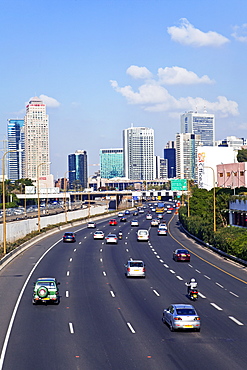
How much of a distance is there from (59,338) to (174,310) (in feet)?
17.6

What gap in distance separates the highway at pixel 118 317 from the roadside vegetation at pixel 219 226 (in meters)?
2.67

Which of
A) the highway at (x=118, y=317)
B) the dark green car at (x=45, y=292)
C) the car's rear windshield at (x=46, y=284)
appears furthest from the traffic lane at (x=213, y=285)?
the car's rear windshield at (x=46, y=284)

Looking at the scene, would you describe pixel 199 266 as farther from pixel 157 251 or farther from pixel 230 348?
pixel 230 348

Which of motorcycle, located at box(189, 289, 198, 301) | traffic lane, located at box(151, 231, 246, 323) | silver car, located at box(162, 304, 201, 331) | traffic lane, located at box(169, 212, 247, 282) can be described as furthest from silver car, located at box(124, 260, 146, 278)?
silver car, located at box(162, 304, 201, 331)

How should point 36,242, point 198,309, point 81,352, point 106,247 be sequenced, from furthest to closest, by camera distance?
point 36,242, point 106,247, point 198,309, point 81,352

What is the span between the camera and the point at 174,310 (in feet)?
87.2

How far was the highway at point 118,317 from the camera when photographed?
2153cm

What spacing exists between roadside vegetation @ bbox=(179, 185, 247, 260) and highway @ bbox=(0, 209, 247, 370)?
267cm

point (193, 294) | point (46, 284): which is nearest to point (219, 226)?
point (193, 294)

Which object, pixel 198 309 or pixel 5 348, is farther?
pixel 198 309

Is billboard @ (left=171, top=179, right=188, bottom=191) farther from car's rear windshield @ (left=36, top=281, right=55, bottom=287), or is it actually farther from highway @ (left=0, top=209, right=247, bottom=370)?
car's rear windshield @ (left=36, top=281, right=55, bottom=287)

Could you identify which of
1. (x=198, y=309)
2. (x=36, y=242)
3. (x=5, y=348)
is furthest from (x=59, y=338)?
(x=36, y=242)

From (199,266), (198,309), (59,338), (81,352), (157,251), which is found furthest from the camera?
(157,251)

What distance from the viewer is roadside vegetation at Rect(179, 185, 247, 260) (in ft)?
191
